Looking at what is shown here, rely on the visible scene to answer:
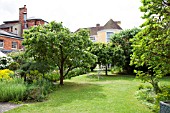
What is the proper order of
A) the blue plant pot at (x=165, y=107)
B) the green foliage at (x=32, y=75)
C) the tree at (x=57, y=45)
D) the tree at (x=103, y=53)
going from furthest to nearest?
the tree at (x=103, y=53)
the tree at (x=57, y=45)
the green foliage at (x=32, y=75)
the blue plant pot at (x=165, y=107)

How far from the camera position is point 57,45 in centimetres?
1408

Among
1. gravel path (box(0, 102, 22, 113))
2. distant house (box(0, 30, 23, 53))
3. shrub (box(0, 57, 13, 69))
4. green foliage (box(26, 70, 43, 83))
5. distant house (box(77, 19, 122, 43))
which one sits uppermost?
distant house (box(77, 19, 122, 43))

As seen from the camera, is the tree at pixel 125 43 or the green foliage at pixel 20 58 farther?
the tree at pixel 125 43

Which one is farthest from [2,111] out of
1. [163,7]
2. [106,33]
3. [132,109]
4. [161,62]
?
[106,33]

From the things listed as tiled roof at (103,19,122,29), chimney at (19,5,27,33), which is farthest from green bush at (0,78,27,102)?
chimney at (19,5,27,33)

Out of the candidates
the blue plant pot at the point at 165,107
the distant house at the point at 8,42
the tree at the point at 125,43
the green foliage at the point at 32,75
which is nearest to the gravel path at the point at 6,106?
the green foliage at the point at 32,75

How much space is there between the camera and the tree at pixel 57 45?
1386 cm

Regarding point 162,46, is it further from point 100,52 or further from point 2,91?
point 100,52

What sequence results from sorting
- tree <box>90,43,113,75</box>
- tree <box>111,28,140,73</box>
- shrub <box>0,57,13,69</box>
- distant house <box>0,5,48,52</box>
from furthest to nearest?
distant house <box>0,5,48,52</box>
tree <box>111,28,140,73</box>
tree <box>90,43,113,75</box>
shrub <box>0,57,13,69</box>

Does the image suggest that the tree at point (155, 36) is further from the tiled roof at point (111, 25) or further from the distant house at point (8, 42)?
the tiled roof at point (111, 25)

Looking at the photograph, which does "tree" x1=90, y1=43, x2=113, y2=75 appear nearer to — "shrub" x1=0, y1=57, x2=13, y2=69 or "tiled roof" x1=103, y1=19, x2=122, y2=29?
"shrub" x1=0, y1=57, x2=13, y2=69

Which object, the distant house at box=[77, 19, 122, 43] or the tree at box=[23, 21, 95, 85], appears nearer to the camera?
the tree at box=[23, 21, 95, 85]

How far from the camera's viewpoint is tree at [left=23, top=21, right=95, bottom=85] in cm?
1386

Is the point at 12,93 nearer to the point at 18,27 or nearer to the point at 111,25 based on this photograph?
the point at 111,25
